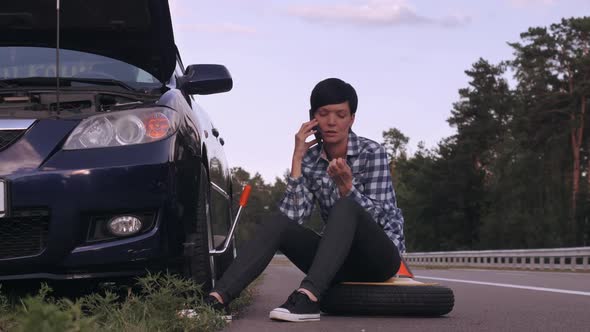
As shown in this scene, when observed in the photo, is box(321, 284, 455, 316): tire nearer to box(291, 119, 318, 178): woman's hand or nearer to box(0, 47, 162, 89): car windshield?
box(291, 119, 318, 178): woman's hand

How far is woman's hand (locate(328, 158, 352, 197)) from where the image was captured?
5.15m

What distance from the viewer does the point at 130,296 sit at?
483 cm

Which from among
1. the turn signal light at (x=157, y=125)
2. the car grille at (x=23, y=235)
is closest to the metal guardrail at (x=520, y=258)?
the turn signal light at (x=157, y=125)

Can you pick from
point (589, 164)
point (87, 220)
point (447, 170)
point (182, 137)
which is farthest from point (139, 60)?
point (447, 170)

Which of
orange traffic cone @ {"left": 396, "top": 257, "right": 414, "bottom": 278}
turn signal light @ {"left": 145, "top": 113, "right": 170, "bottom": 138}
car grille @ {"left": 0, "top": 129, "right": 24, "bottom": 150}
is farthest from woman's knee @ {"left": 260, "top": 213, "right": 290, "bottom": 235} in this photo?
car grille @ {"left": 0, "top": 129, "right": 24, "bottom": 150}

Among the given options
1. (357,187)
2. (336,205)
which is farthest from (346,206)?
(357,187)

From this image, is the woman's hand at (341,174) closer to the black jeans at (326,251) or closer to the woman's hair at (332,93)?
the black jeans at (326,251)

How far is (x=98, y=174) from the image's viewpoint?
14.8ft

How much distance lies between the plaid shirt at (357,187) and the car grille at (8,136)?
4.94 ft

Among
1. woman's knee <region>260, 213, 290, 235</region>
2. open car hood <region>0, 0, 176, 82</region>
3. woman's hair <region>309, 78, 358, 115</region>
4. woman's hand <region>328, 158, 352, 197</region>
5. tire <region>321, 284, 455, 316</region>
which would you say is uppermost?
A: open car hood <region>0, 0, 176, 82</region>

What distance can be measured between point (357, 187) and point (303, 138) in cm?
40

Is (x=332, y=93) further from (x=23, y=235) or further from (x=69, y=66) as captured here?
(x=23, y=235)

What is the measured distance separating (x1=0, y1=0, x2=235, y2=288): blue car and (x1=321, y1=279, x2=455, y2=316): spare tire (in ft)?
2.39

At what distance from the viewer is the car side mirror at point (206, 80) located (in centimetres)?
579
